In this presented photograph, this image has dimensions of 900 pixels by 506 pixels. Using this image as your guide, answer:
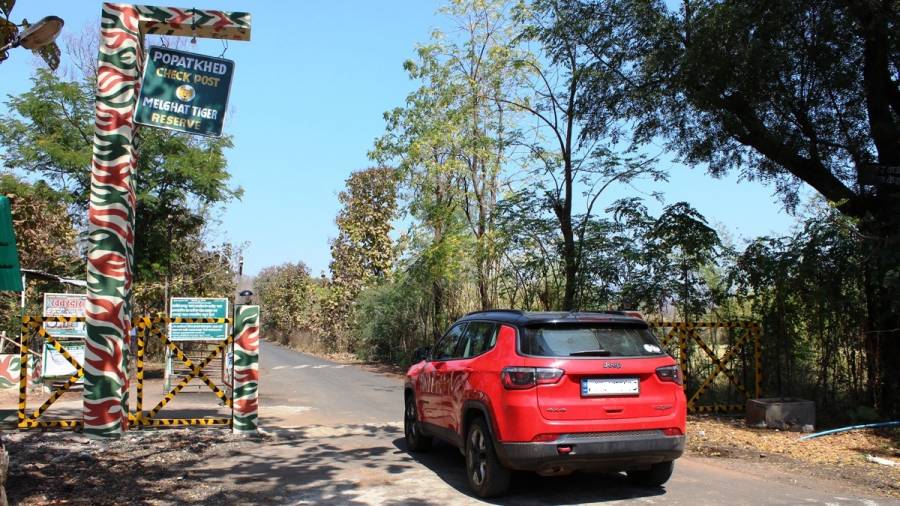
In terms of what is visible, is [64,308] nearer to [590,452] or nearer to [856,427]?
[590,452]

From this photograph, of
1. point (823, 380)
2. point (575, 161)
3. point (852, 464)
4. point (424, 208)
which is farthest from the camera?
point (424, 208)

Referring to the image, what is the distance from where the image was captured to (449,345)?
8.00 metres

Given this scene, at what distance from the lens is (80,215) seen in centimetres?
2305

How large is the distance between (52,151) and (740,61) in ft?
57.6

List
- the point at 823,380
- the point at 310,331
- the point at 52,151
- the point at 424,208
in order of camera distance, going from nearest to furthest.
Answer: the point at 823,380
the point at 52,151
the point at 424,208
the point at 310,331

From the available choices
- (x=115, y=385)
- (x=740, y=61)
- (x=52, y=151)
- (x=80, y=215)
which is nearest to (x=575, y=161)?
(x=740, y=61)

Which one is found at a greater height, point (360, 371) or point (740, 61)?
point (740, 61)

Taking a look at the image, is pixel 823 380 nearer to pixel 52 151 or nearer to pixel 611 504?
pixel 611 504

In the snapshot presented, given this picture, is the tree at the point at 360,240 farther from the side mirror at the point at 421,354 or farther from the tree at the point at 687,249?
the side mirror at the point at 421,354

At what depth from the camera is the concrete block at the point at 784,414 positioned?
10.6 m

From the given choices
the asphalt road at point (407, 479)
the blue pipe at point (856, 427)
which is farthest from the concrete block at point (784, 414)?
the asphalt road at point (407, 479)

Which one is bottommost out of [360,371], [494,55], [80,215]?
[360,371]

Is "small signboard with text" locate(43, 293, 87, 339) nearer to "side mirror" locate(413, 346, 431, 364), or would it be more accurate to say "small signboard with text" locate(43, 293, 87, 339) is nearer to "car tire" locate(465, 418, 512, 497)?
"side mirror" locate(413, 346, 431, 364)

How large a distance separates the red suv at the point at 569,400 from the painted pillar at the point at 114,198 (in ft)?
17.3
